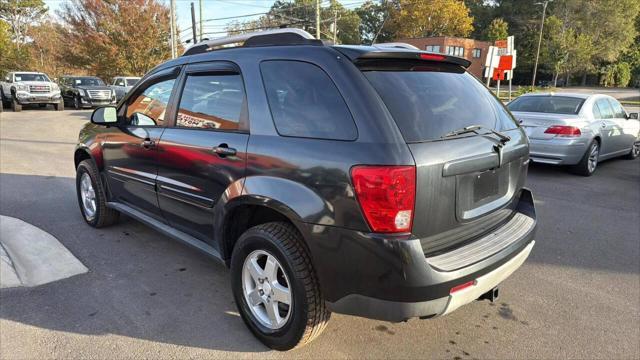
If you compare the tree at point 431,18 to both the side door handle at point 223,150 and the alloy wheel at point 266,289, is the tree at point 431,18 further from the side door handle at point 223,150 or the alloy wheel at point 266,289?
the alloy wheel at point 266,289

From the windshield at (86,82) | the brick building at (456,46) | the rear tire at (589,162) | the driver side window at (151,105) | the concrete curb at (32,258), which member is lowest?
the concrete curb at (32,258)

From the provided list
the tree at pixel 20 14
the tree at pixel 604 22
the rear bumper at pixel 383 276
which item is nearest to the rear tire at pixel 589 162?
the rear bumper at pixel 383 276

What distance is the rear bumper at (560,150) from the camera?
754 centimetres

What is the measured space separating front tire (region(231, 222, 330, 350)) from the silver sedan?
6570 mm

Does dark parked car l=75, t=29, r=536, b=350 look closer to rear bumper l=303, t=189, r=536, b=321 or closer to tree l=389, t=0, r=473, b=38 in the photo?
rear bumper l=303, t=189, r=536, b=321

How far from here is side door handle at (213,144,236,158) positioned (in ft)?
9.38

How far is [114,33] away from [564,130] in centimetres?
3323

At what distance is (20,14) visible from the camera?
48844 millimetres

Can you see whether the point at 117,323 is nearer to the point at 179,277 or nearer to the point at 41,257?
the point at 179,277

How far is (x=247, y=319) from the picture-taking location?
2928 mm

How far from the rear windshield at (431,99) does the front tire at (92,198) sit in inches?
137

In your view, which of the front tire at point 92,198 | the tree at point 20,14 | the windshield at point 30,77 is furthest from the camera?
the tree at point 20,14

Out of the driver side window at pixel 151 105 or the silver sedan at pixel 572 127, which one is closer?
the driver side window at pixel 151 105

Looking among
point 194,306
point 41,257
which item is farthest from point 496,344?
point 41,257
